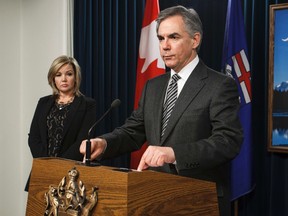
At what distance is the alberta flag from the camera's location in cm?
337

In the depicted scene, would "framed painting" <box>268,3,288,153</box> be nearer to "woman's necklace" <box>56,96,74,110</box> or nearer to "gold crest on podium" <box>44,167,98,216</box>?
"woman's necklace" <box>56,96,74,110</box>

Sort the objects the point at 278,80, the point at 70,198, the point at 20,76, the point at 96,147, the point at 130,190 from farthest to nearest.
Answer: the point at 20,76 → the point at 278,80 → the point at 96,147 → the point at 70,198 → the point at 130,190

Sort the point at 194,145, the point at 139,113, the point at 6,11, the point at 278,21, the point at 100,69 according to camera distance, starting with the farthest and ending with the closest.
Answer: the point at 6,11
the point at 100,69
the point at 278,21
the point at 139,113
the point at 194,145

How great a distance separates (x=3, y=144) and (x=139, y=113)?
11.0 ft

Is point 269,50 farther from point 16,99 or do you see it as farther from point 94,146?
point 16,99

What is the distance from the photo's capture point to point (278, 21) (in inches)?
132

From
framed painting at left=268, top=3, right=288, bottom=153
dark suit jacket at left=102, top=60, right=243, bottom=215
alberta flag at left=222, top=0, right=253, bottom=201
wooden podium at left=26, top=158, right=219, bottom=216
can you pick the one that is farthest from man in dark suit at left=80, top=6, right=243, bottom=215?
framed painting at left=268, top=3, right=288, bottom=153

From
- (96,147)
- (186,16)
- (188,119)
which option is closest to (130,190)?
(96,147)

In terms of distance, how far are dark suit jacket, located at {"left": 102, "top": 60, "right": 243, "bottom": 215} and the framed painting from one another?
1441 millimetres

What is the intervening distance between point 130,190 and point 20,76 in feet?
14.0

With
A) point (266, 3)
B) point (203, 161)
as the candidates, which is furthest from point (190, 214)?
point (266, 3)

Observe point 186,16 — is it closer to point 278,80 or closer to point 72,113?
point 278,80

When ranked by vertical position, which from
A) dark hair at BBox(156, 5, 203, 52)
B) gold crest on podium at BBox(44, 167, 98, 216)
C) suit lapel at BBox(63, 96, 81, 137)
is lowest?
gold crest on podium at BBox(44, 167, 98, 216)

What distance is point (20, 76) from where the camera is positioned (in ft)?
17.4
